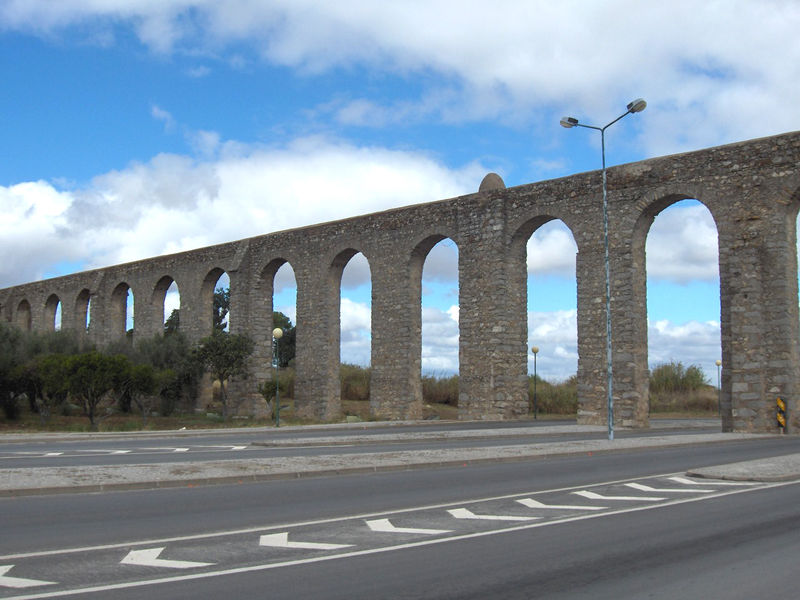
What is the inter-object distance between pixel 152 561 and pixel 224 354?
97.6ft

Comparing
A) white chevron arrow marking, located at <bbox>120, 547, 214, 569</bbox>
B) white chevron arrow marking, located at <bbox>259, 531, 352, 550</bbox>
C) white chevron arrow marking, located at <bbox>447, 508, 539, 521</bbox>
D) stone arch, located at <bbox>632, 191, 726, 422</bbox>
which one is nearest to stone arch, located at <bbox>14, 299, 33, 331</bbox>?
stone arch, located at <bbox>632, 191, 726, 422</bbox>

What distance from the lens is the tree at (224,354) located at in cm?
3544

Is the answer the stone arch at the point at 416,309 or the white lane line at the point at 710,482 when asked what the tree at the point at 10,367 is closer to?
the stone arch at the point at 416,309

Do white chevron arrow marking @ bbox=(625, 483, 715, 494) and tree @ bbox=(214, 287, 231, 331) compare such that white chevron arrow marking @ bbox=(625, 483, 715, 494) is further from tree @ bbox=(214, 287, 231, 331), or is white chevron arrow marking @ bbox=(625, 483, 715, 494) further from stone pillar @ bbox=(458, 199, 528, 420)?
tree @ bbox=(214, 287, 231, 331)

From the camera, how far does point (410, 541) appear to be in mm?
6977

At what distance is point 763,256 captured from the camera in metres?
23.6

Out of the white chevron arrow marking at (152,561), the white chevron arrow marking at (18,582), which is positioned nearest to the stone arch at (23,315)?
the white chevron arrow marking at (152,561)

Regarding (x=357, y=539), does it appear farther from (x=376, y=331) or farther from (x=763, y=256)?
(x=376, y=331)

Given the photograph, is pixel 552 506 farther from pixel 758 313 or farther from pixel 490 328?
pixel 490 328

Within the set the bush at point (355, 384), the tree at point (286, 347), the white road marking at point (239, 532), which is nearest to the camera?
the white road marking at point (239, 532)

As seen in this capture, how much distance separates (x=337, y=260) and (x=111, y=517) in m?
27.2

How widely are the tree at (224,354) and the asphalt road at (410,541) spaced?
82.1 ft

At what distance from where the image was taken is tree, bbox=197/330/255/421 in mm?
35438

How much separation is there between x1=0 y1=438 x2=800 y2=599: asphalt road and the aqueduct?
1432 centimetres
